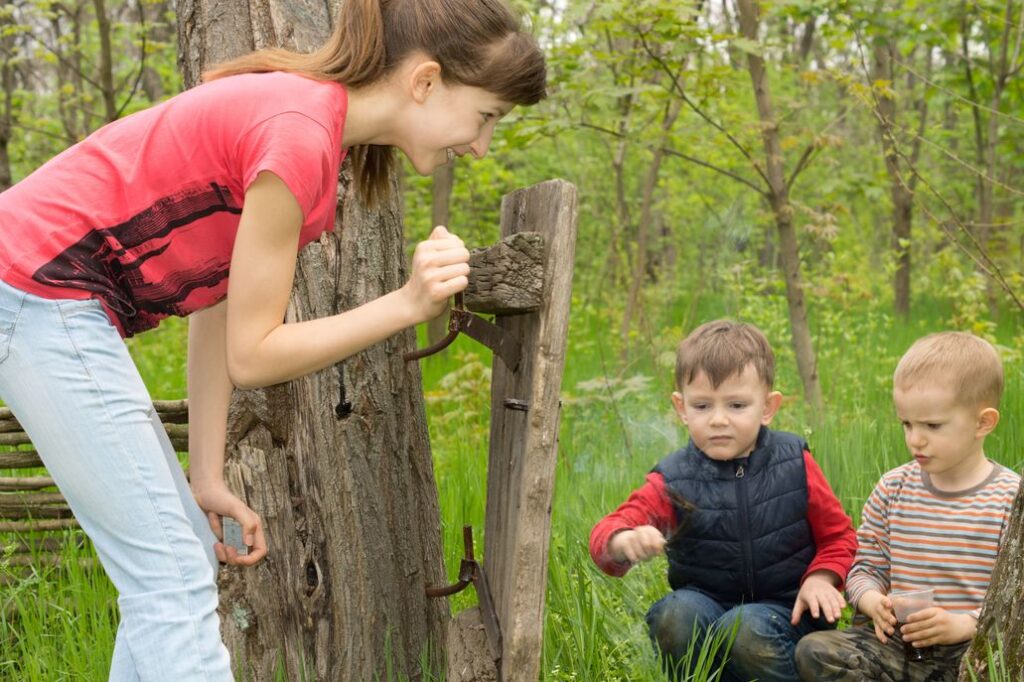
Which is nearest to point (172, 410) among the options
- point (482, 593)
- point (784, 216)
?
point (482, 593)

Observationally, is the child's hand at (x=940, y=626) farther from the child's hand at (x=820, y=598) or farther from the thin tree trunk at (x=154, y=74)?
the thin tree trunk at (x=154, y=74)

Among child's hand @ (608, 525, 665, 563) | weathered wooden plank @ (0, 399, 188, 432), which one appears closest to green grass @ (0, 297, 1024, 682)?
child's hand @ (608, 525, 665, 563)

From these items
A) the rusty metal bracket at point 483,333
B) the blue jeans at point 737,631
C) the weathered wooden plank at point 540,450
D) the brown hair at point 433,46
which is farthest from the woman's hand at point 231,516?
the blue jeans at point 737,631

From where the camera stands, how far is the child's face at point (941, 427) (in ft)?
8.43

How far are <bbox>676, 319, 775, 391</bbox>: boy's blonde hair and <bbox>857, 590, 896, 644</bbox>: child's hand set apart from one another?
1.99 ft

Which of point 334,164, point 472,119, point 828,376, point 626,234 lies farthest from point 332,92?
point 626,234

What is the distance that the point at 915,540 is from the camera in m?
2.63

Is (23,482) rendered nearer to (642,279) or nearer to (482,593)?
(482,593)

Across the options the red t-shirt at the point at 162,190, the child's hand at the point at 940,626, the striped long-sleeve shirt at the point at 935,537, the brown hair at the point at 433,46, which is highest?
the brown hair at the point at 433,46

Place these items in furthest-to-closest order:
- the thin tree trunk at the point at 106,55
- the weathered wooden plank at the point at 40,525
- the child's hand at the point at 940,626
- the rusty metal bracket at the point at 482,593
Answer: the thin tree trunk at the point at 106,55 < the weathered wooden plank at the point at 40,525 < the child's hand at the point at 940,626 < the rusty metal bracket at the point at 482,593

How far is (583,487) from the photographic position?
3.99 m

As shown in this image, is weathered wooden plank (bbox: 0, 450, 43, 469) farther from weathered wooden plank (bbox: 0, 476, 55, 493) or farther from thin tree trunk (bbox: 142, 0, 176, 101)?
thin tree trunk (bbox: 142, 0, 176, 101)

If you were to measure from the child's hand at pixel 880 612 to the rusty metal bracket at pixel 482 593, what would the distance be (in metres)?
0.95

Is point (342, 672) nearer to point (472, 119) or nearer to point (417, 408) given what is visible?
point (417, 408)
